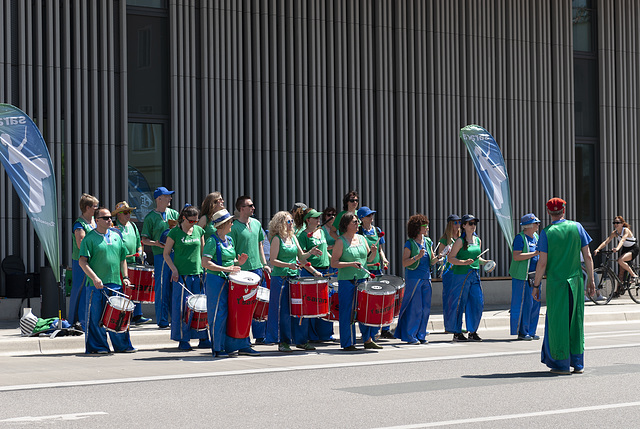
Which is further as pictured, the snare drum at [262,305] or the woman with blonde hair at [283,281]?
the woman with blonde hair at [283,281]

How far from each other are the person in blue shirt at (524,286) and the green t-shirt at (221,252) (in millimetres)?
4451

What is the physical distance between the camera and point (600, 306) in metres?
20.1

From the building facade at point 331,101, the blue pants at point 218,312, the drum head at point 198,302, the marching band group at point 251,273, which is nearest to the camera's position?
the blue pants at point 218,312

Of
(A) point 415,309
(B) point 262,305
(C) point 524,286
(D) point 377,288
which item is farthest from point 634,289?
(B) point 262,305

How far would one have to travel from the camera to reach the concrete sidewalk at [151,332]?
1307cm

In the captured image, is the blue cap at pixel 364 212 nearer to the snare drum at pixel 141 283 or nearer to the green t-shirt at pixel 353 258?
the green t-shirt at pixel 353 258

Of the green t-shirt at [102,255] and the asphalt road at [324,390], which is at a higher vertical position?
the green t-shirt at [102,255]

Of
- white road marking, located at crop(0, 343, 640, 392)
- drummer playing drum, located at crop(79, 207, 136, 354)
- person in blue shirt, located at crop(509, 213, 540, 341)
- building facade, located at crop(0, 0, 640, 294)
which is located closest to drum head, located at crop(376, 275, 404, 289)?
white road marking, located at crop(0, 343, 640, 392)

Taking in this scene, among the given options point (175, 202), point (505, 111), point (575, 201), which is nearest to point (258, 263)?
point (175, 202)

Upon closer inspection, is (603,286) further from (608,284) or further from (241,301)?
(241,301)

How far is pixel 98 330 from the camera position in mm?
12555

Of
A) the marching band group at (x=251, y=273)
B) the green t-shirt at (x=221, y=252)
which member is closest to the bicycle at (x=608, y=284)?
the marching band group at (x=251, y=273)

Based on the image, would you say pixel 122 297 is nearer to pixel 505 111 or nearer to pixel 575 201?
pixel 505 111

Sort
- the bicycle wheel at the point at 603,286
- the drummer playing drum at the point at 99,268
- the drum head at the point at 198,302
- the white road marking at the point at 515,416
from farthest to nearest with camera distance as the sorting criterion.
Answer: the bicycle wheel at the point at 603,286 < the drum head at the point at 198,302 < the drummer playing drum at the point at 99,268 < the white road marking at the point at 515,416
